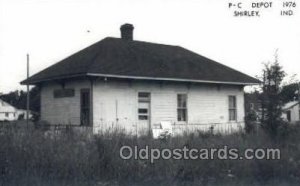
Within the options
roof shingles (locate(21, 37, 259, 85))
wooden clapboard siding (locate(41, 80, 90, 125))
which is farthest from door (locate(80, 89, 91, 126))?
roof shingles (locate(21, 37, 259, 85))

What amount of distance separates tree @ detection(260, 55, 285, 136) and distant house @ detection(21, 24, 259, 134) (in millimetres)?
6776

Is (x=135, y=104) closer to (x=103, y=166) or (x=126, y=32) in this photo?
(x=126, y=32)

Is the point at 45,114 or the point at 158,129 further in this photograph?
the point at 45,114

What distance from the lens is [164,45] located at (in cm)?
2783

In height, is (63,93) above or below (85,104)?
above

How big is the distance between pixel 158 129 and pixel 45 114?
621cm

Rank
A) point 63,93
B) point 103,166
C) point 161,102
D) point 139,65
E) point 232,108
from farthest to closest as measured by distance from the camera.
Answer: point 232,108 → point 161,102 → point 139,65 → point 63,93 → point 103,166

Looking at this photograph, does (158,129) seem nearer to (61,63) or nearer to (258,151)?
(61,63)

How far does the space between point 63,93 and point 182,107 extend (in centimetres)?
602

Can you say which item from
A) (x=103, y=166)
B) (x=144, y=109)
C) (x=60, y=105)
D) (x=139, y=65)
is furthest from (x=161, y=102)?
(x=103, y=166)

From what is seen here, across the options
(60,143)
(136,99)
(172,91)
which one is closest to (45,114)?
(136,99)

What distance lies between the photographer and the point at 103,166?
9.32 metres

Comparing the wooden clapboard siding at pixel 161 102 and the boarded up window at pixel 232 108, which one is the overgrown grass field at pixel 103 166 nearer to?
the wooden clapboard siding at pixel 161 102

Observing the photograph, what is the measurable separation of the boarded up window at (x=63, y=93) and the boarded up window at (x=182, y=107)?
548 cm
